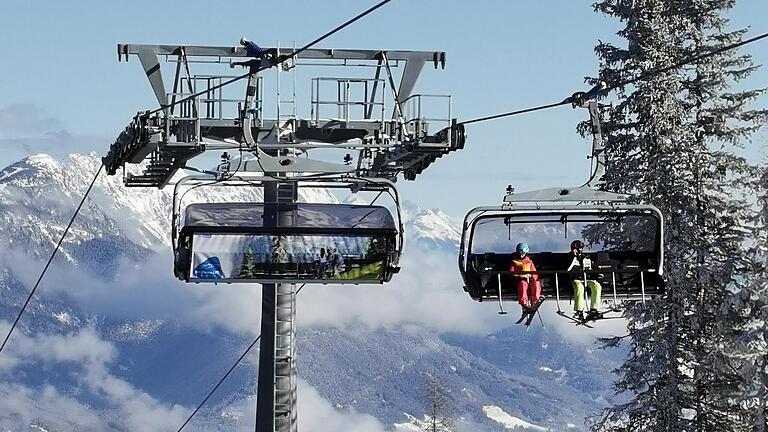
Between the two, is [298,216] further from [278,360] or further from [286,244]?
[278,360]

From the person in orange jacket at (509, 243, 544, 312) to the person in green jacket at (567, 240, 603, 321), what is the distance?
1.71ft

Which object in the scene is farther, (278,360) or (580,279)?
(278,360)

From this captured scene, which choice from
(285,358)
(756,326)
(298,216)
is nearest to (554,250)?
(298,216)

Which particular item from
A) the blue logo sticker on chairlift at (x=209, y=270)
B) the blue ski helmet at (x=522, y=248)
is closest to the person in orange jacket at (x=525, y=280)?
the blue ski helmet at (x=522, y=248)

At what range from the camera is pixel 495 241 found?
79.4ft

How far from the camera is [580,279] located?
24516mm

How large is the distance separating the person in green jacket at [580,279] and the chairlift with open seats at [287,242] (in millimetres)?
2736

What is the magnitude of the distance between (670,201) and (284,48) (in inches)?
607

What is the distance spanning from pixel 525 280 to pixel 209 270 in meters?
5.00

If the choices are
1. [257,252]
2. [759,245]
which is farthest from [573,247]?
[759,245]

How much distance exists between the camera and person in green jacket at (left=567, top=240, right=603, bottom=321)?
24203 millimetres

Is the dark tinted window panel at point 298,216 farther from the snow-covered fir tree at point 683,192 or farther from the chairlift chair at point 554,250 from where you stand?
the snow-covered fir tree at point 683,192

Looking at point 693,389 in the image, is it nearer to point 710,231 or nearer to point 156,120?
point 710,231

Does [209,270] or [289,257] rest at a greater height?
[289,257]
